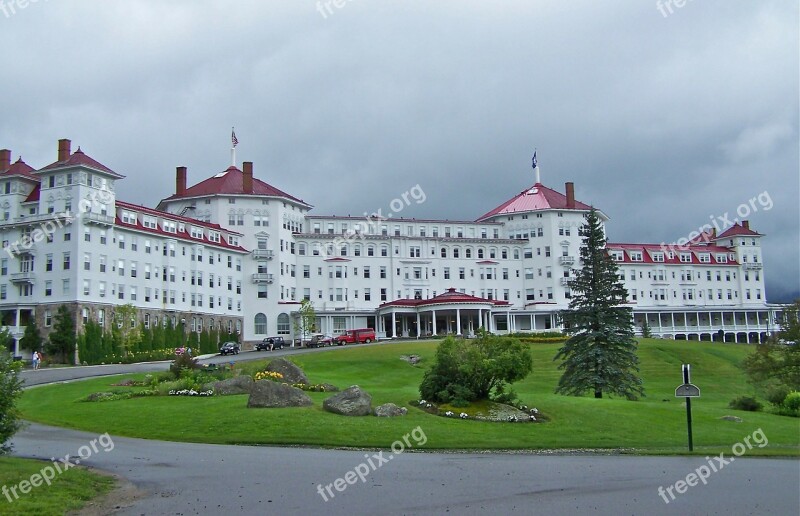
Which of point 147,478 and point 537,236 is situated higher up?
point 537,236

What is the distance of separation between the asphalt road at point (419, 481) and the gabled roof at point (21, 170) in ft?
192

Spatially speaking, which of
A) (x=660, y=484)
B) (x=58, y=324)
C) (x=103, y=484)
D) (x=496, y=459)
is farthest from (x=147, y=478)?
(x=58, y=324)

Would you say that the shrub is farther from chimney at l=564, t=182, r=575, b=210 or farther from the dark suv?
chimney at l=564, t=182, r=575, b=210

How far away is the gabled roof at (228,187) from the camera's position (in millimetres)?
96812

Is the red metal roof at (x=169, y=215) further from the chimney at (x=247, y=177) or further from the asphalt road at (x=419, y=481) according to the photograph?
the asphalt road at (x=419, y=481)

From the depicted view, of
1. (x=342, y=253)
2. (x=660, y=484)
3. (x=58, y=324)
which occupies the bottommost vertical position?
(x=660, y=484)

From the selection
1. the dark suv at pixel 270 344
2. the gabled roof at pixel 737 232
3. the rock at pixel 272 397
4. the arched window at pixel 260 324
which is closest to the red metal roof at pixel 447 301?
the arched window at pixel 260 324

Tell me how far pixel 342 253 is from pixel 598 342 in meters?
61.3

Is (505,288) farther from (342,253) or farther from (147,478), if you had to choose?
(147,478)

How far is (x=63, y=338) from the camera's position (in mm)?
67625

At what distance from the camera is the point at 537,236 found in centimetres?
11269

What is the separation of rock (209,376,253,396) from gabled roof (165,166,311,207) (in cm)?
6304

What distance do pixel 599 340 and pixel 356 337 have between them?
43.1 m

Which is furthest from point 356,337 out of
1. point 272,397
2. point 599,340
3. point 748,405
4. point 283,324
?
point 272,397
